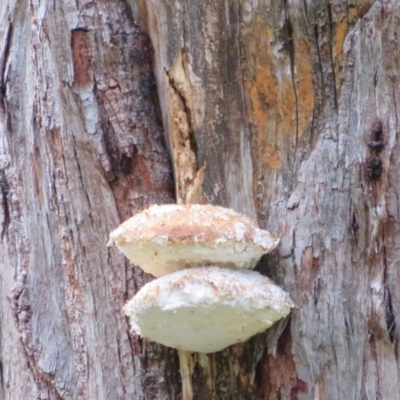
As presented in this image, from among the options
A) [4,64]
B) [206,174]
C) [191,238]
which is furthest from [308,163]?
[4,64]

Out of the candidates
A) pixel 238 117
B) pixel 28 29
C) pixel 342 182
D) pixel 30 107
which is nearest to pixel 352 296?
pixel 342 182

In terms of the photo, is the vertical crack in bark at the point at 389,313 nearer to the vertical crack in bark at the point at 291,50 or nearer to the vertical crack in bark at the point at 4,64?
the vertical crack in bark at the point at 291,50

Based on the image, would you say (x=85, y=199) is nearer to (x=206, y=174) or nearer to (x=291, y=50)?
(x=206, y=174)

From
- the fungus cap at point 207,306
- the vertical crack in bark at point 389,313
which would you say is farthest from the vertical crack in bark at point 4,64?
the vertical crack in bark at point 389,313

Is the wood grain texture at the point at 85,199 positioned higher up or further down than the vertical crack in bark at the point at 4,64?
further down

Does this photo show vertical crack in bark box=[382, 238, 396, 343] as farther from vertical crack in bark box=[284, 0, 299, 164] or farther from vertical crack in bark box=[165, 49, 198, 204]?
vertical crack in bark box=[165, 49, 198, 204]

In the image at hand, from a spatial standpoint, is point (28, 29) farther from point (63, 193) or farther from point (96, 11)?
point (63, 193)

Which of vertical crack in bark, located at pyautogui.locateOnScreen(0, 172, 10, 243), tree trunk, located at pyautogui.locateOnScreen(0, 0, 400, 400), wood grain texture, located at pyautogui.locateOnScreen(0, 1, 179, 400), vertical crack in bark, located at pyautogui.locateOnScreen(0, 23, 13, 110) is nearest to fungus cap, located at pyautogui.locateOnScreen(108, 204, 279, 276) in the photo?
tree trunk, located at pyautogui.locateOnScreen(0, 0, 400, 400)
